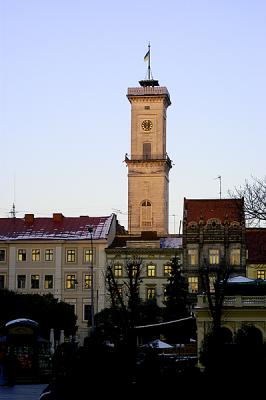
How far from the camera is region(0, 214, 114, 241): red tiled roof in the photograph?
8250 cm

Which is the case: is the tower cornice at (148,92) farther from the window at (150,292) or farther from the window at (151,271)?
the window at (150,292)

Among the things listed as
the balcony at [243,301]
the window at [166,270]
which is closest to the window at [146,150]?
the window at [166,270]

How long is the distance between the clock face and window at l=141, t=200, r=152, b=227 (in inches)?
352

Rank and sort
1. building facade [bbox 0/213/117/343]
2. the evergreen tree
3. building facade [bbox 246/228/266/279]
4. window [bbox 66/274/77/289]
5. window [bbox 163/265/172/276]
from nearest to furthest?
1. the evergreen tree
2. building facade [bbox 246/228/266/279]
3. window [bbox 163/265/172/276]
4. building facade [bbox 0/213/117/343]
5. window [bbox 66/274/77/289]

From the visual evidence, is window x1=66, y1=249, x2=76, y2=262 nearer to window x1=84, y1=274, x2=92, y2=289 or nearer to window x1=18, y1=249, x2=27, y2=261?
window x1=84, y1=274, x2=92, y2=289

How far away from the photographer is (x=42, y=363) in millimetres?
47594

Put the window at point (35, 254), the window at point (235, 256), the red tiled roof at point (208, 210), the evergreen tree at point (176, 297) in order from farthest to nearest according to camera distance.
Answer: the window at point (35, 254) < the red tiled roof at point (208, 210) < the window at point (235, 256) < the evergreen tree at point (176, 297)

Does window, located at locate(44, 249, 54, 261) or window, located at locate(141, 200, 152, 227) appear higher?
window, located at locate(141, 200, 152, 227)

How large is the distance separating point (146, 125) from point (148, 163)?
533 centimetres

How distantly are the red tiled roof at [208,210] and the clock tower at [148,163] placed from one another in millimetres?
9714

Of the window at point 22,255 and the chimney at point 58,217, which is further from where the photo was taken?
the chimney at point 58,217

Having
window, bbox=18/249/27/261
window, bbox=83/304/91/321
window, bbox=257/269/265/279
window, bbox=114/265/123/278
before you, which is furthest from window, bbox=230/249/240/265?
window, bbox=18/249/27/261

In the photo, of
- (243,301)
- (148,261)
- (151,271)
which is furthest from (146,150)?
(243,301)

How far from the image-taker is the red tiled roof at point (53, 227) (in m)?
82.5
